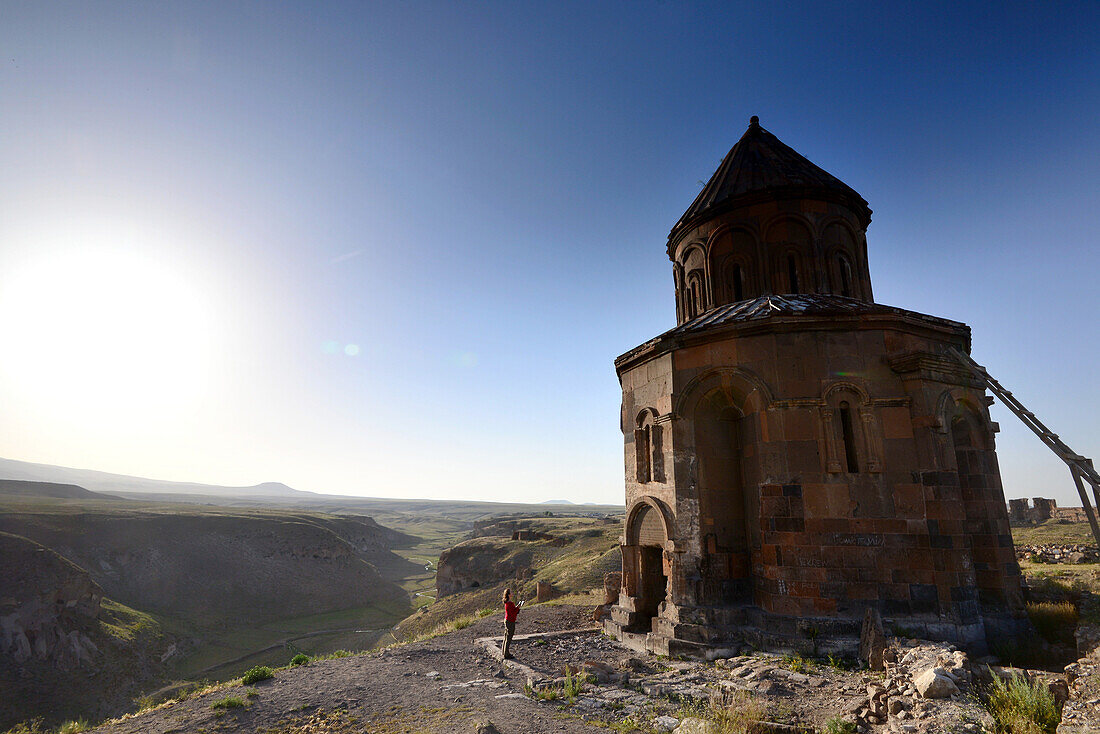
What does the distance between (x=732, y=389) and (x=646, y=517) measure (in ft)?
9.78

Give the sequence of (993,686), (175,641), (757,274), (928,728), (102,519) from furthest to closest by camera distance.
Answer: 1. (102,519)
2. (175,641)
3. (757,274)
4. (993,686)
5. (928,728)

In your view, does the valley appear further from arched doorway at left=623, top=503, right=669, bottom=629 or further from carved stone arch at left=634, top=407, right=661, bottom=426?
carved stone arch at left=634, top=407, right=661, bottom=426

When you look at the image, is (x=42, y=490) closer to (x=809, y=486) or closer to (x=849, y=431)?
(x=809, y=486)

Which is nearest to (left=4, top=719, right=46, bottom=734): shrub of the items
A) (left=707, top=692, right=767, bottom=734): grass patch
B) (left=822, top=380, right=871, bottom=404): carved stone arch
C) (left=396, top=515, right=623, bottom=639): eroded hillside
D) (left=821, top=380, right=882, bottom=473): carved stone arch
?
(left=396, top=515, right=623, bottom=639): eroded hillside

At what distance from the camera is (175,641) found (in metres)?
30.6

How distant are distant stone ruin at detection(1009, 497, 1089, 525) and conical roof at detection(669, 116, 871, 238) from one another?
2333 cm

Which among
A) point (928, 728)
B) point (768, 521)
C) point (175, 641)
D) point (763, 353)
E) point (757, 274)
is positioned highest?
point (757, 274)

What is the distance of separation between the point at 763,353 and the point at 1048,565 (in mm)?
12618

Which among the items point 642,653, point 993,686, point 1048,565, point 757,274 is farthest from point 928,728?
point 1048,565

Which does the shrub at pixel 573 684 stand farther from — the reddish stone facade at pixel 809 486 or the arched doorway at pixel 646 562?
the arched doorway at pixel 646 562

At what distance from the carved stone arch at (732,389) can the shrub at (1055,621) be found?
18.0ft

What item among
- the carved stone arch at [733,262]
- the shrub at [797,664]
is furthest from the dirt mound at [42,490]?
the shrub at [797,664]

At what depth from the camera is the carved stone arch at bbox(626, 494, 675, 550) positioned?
923cm

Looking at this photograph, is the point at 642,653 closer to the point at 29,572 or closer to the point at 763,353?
the point at 763,353
